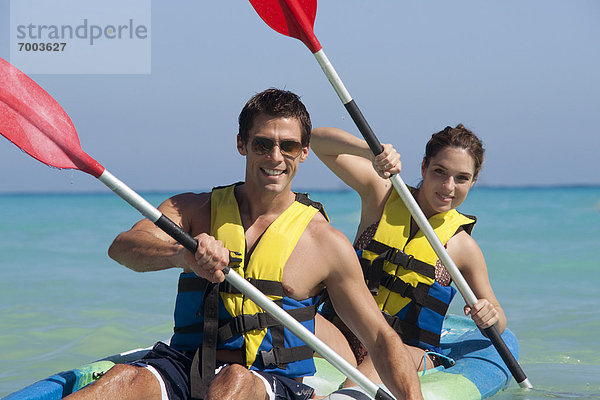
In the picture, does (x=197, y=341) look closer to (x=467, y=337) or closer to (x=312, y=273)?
(x=312, y=273)

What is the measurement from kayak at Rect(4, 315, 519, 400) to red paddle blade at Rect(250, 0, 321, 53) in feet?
5.11

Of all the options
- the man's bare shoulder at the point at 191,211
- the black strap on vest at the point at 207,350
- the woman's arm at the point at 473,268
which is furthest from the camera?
the woman's arm at the point at 473,268

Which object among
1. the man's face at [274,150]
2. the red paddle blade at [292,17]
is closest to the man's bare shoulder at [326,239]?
the man's face at [274,150]

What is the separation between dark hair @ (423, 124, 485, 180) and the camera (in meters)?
3.95

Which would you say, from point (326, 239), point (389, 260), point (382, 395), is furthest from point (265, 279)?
point (389, 260)

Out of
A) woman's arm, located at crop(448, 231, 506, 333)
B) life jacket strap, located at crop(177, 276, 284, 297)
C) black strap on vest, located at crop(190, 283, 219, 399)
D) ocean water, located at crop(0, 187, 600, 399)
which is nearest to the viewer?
black strap on vest, located at crop(190, 283, 219, 399)

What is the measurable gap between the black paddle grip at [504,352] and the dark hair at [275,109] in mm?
1806

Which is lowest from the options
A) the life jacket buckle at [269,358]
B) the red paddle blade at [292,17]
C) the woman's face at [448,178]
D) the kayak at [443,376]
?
the kayak at [443,376]

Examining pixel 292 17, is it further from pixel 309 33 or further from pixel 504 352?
pixel 504 352

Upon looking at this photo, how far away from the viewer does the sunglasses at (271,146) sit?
2924 mm

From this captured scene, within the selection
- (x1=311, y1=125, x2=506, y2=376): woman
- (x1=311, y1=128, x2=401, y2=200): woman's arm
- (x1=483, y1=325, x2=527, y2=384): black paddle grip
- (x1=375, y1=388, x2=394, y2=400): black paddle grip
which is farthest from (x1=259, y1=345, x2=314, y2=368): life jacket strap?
(x1=483, y1=325, x2=527, y2=384): black paddle grip

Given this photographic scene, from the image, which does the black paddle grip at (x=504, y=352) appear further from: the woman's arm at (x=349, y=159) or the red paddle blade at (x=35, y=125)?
the red paddle blade at (x=35, y=125)

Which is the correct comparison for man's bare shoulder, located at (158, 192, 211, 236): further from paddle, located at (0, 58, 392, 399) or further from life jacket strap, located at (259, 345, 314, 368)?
life jacket strap, located at (259, 345, 314, 368)

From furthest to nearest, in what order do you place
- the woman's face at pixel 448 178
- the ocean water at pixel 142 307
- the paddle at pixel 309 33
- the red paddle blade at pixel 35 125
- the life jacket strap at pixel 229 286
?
the ocean water at pixel 142 307 < the woman's face at pixel 448 178 < the paddle at pixel 309 33 < the life jacket strap at pixel 229 286 < the red paddle blade at pixel 35 125
